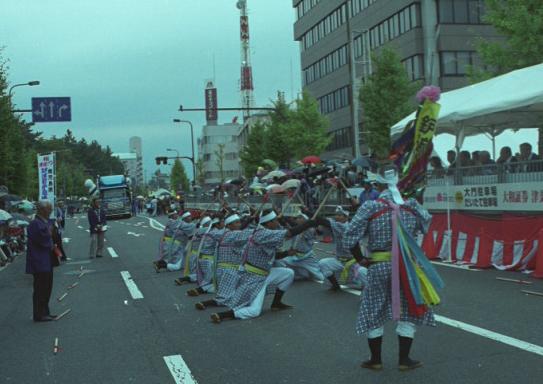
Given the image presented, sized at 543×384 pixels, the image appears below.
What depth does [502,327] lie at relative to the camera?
7.24 m

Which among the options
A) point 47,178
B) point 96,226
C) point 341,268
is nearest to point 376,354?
point 341,268

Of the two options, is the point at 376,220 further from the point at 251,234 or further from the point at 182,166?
the point at 182,166

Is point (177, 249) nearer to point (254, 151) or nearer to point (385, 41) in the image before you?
→ point (385, 41)

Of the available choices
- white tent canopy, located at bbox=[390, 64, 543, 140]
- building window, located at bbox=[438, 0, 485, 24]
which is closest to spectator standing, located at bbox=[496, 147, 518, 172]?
white tent canopy, located at bbox=[390, 64, 543, 140]

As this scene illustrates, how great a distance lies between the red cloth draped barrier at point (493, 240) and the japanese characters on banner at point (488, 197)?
218 millimetres

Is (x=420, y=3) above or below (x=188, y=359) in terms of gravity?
above

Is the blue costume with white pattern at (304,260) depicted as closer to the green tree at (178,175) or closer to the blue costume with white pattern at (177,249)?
the blue costume with white pattern at (177,249)

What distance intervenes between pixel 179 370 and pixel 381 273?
218 centimetres

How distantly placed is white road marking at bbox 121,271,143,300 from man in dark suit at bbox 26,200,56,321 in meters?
2.02

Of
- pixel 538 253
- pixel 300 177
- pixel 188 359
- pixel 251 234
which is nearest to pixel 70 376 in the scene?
pixel 188 359

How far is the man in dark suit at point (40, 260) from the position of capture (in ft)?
30.3

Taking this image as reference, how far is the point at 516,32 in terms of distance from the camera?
2170 centimetres

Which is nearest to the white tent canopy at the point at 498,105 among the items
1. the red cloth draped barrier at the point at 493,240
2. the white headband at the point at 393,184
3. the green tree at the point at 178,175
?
the red cloth draped barrier at the point at 493,240

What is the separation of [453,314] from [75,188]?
11782cm
